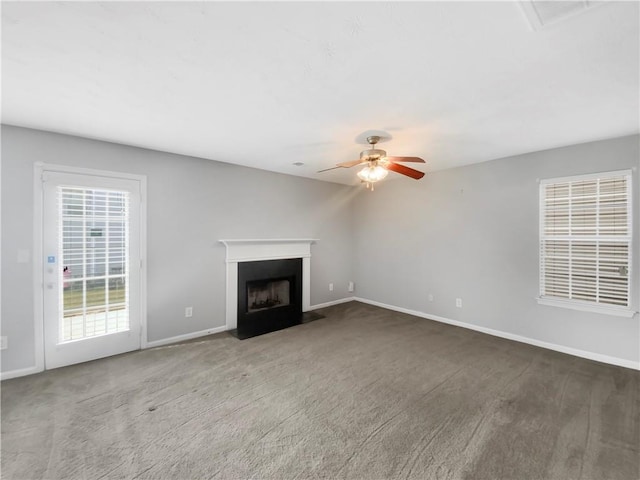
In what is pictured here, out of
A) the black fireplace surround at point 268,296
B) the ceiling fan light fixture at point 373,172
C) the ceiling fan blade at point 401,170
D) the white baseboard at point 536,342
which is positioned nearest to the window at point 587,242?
the white baseboard at point 536,342

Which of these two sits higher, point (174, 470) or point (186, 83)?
point (186, 83)

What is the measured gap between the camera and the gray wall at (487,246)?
126 inches

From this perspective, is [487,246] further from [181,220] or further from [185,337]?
[185,337]

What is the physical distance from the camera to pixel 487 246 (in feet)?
→ 13.3

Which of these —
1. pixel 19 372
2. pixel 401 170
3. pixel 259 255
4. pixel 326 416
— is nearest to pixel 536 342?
pixel 401 170

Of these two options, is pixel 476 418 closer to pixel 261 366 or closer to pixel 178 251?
pixel 261 366

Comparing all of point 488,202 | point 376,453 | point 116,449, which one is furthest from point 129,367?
point 488,202

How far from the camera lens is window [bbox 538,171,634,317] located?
308 centimetres

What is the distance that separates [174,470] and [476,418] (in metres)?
2.16

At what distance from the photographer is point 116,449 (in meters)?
1.88

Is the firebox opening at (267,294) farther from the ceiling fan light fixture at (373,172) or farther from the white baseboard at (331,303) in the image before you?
the ceiling fan light fixture at (373,172)

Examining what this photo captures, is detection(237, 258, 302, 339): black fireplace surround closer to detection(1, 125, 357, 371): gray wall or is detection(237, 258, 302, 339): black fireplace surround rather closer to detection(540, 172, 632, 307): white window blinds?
detection(1, 125, 357, 371): gray wall

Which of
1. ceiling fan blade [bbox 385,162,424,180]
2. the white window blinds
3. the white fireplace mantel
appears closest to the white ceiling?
ceiling fan blade [bbox 385,162,424,180]

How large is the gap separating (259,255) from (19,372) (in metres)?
2.83
